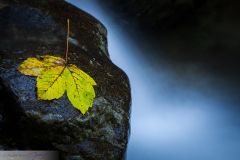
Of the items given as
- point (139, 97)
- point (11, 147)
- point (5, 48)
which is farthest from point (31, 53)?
point (139, 97)

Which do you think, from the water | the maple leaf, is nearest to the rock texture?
the maple leaf

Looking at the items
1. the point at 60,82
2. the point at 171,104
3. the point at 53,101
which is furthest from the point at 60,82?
the point at 171,104

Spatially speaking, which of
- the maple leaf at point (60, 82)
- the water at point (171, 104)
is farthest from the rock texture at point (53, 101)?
the water at point (171, 104)

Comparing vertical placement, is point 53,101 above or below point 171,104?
below

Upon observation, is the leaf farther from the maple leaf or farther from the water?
the water

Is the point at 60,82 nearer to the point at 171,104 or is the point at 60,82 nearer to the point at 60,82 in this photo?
the point at 60,82

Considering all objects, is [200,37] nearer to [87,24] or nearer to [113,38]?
[113,38]
